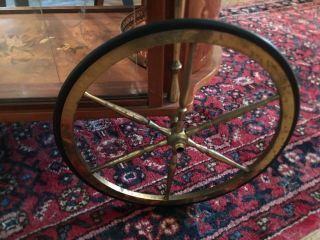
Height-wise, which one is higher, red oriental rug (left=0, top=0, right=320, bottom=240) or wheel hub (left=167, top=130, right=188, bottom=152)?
wheel hub (left=167, top=130, right=188, bottom=152)

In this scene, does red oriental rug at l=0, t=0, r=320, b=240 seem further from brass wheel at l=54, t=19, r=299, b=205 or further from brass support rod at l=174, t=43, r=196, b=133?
brass support rod at l=174, t=43, r=196, b=133

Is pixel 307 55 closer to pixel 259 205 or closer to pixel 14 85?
pixel 259 205

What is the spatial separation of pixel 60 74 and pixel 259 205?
63 centimetres

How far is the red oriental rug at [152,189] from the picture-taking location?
A: 95cm

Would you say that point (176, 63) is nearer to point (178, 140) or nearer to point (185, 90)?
point (185, 90)

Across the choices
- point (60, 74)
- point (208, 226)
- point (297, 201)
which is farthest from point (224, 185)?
point (60, 74)

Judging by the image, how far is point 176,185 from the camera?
104cm

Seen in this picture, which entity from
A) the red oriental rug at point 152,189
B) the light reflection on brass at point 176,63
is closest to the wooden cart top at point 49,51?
the light reflection on brass at point 176,63

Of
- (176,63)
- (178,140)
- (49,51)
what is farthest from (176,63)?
(49,51)

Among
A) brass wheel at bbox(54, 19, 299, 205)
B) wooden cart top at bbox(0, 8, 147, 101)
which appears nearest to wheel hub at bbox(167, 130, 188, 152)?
brass wheel at bbox(54, 19, 299, 205)

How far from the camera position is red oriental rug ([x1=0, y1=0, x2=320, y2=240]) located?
0.95m

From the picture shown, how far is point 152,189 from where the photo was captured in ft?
3.40

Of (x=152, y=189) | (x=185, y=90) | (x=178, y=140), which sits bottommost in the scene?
(x=152, y=189)

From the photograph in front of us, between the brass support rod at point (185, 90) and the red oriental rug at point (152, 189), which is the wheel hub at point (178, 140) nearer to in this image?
the brass support rod at point (185, 90)
